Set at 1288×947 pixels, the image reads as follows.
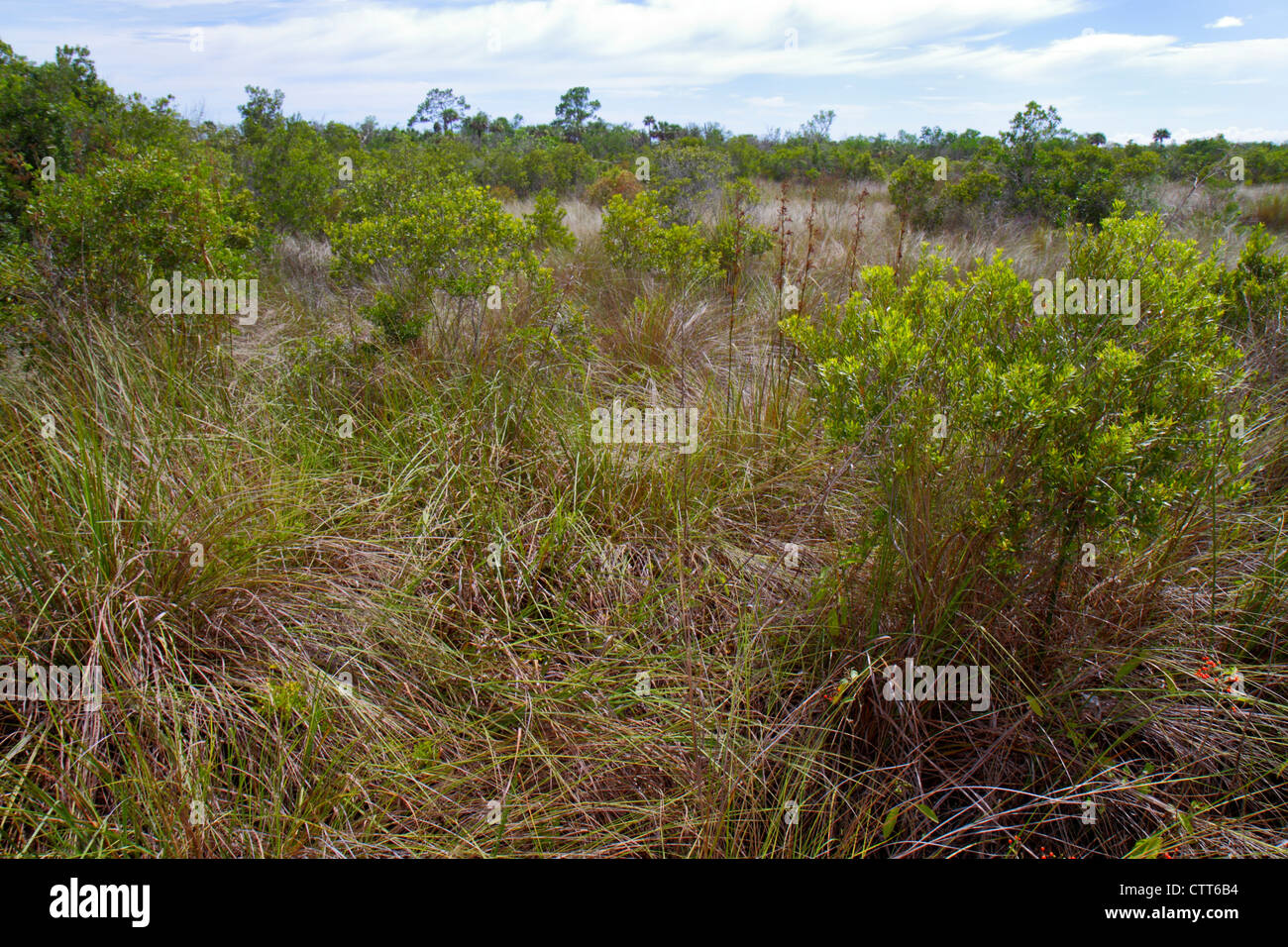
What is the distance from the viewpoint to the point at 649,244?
5922mm

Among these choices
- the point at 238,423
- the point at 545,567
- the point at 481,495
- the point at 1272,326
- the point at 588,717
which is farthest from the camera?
the point at 1272,326

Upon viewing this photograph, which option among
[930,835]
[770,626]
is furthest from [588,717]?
[930,835]

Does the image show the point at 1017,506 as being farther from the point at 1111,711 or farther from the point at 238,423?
the point at 238,423

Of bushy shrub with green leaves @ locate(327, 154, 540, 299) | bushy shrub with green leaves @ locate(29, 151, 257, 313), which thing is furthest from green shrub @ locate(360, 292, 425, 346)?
bushy shrub with green leaves @ locate(29, 151, 257, 313)

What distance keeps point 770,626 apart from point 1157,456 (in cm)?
125

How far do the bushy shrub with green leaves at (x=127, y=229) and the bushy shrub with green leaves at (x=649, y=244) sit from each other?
119 inches

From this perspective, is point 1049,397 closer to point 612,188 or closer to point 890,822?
point 890,822

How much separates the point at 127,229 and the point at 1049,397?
447cm

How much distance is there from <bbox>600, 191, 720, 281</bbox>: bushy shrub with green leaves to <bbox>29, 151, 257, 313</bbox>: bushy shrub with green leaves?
3016mm

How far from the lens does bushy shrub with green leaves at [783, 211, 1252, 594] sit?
83.4 inches

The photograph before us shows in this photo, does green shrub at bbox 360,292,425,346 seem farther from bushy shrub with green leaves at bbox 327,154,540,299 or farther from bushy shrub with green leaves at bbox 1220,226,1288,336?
bushy shrub with green leaves at bbox 1220,226,1288,336

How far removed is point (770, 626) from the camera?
8.21 feet

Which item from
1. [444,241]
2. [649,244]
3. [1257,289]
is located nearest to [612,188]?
[649,244]

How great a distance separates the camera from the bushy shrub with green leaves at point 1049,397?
83.4 inches
